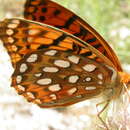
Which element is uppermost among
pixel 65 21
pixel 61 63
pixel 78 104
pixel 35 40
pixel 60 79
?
pixel 65 21

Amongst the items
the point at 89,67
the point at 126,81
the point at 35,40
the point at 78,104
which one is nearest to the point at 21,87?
the point at 35,40

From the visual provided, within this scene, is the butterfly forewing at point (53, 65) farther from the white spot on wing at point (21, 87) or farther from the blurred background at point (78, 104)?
the blurred background at point (78, 104)

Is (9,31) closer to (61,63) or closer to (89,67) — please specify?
(61,63)

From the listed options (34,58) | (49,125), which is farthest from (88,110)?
(34,58)

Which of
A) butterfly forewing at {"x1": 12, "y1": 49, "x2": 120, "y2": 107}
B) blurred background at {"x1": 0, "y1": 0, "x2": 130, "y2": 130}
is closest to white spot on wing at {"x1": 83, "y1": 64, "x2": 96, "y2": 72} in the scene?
butterfly forewing at {"x1": 12, "y1": 49, "x2": 120, "y2": 107}

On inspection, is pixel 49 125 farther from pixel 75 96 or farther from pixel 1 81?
pixel 75 96

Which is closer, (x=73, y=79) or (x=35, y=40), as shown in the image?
(x=35, y=40)
